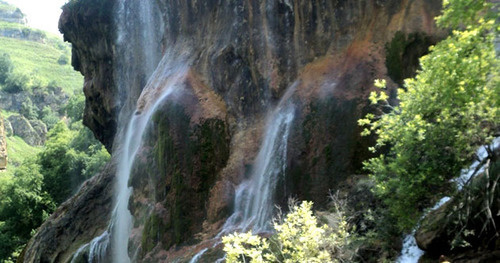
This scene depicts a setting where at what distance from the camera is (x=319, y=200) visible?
1480 centimetres

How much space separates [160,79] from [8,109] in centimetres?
9501

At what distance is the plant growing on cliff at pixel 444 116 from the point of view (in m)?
7.99

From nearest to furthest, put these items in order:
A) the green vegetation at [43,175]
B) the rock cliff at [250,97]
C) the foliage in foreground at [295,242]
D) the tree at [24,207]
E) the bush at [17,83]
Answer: the foliage in foreground at [295,242], the rock cliff at [250,97], the tree at [24,207], the green vegetation at [43,175], the bush at [17,83]

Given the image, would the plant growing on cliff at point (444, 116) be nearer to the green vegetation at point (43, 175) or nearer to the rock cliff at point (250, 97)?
the rock cliff at point (250, 97)

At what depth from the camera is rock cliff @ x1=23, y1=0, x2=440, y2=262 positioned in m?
15.1

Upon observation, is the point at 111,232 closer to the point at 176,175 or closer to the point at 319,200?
the point at 176,175

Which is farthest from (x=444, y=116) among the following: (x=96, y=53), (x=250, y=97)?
(x=96, y=53)

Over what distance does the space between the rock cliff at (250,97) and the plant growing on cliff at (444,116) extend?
15.5ft

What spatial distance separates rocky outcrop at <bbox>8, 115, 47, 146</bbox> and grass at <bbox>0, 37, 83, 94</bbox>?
18460 mm

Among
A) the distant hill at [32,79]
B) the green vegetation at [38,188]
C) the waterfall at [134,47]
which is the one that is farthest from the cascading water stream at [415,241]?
the distant hill at [32,79]

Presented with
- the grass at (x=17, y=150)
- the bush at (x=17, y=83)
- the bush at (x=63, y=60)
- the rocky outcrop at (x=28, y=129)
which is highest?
the bush at (x=63, y=60)

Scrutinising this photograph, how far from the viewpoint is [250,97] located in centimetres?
1858

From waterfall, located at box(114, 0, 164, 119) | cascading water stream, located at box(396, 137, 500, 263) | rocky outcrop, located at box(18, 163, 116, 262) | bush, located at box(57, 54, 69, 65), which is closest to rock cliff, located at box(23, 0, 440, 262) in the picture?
rocky outcrop, located at box(18, 163, 116, 262)

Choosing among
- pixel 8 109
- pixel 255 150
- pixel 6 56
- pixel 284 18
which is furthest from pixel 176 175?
pixel 6 56
